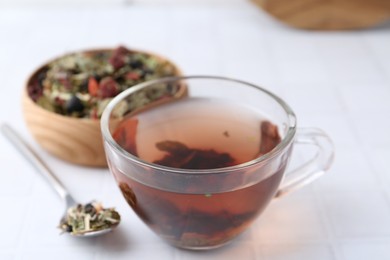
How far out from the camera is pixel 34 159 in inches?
36.8

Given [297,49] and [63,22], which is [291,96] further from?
[63,22]

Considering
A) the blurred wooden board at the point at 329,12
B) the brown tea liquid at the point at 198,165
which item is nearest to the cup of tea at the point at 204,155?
the brown tea liquid at the point at 198,165

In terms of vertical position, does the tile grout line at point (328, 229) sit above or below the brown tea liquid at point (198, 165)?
below

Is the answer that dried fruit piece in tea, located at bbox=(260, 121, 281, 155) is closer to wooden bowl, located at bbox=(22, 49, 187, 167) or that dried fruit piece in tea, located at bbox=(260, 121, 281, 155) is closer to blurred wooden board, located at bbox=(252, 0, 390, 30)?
wooden bowl, located at bbox=(22, 49, 187, 167)

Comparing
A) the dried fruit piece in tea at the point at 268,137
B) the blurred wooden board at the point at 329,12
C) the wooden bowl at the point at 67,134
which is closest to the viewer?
the dried fruit piece in tea at the point at 268,137

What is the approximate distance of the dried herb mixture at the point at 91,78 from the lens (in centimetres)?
94

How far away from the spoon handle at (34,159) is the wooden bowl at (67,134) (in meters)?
0.02

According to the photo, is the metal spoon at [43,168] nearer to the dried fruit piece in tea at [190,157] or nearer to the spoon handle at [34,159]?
the spoon handle at [34,159]

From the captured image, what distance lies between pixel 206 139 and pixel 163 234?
5.5 inches

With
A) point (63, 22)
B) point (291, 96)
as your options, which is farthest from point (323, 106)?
point (63, 22)

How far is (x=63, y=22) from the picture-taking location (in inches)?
55.8

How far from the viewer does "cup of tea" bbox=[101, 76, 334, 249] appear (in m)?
0.69

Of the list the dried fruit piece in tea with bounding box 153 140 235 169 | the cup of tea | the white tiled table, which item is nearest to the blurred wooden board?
the white tiled table

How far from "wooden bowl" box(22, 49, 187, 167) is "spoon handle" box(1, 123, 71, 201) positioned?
22 millimetres
